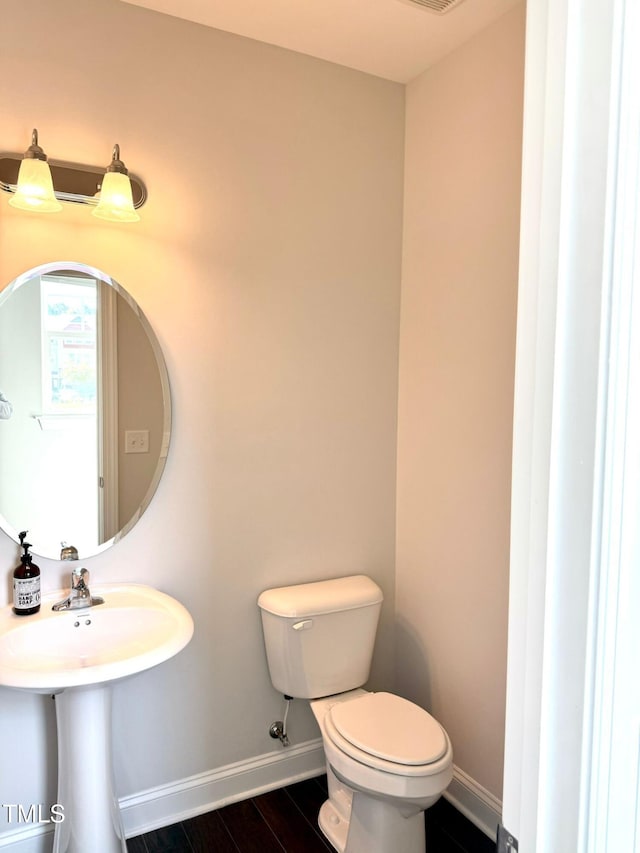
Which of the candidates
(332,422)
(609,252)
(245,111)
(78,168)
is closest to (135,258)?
(78,168)

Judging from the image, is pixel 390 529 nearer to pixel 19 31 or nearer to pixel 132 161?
pixel 132 161

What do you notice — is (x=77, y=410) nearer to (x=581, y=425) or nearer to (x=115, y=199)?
(x=115, y=199)

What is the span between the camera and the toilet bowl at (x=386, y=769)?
1.67 metres

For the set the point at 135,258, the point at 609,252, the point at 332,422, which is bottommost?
the point at 332,422

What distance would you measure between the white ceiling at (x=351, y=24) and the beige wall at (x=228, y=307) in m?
0.06

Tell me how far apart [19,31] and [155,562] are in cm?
161

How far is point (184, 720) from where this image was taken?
81.9 inches

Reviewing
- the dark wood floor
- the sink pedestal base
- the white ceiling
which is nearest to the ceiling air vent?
the white ceiling

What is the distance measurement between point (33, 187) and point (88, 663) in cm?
133

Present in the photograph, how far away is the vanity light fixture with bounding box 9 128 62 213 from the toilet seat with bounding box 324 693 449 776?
172cm

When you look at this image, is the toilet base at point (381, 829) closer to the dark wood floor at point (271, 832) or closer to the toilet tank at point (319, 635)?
the dark wood floor at point (271, 832)

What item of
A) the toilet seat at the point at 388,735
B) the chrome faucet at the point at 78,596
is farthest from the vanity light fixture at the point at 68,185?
the toilet seat at the point at 388,735

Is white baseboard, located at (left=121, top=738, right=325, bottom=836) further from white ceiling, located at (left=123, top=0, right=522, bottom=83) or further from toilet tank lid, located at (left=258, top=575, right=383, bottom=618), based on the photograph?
white ceiling, located at (left=123, top=0, right=522, bottom=83)

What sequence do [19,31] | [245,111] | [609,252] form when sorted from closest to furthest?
[609,252] → [19,31] → [245,111]
